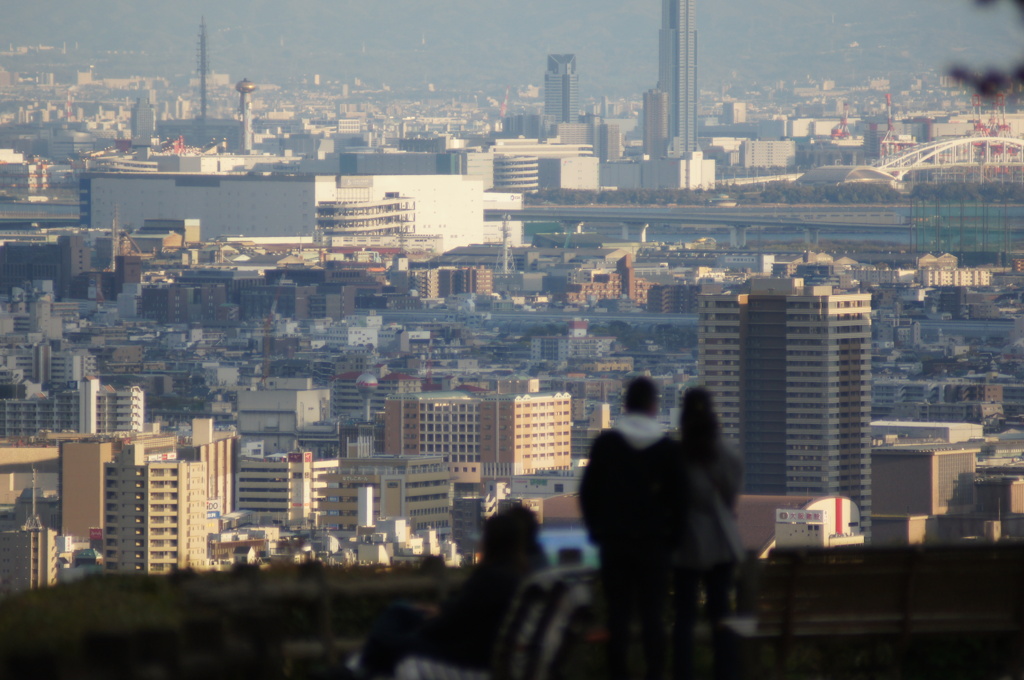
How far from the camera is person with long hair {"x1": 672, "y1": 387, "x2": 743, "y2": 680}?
10.1 ft

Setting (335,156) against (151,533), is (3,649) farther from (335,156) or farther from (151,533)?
(335,156)

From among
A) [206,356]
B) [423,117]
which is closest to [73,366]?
[206,356]

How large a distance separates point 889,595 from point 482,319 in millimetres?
46860

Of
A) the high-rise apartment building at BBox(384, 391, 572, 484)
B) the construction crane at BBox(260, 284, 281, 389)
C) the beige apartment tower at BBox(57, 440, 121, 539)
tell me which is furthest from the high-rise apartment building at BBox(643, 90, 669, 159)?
the beige apartment tower at BBox(57, 440, 121, 539)

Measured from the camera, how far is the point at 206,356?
149ft

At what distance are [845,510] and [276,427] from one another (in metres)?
15.7

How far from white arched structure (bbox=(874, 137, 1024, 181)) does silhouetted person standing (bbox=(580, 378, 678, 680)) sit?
6947 centimetres

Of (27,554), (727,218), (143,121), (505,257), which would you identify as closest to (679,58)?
(143,121)

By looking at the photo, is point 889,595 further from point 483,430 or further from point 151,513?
point 483,430

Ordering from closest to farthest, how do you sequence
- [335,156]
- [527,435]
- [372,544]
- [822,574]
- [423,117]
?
[822,574]
[372,544]
[527,435]
[335,156]
[423,117]

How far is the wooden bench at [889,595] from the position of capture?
3328 millimetres

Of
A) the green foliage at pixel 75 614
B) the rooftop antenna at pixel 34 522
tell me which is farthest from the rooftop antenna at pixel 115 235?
the green foliage at pixel 75 614

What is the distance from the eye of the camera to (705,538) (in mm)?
3096

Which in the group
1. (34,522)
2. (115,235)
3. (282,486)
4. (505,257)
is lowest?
(282,486)
